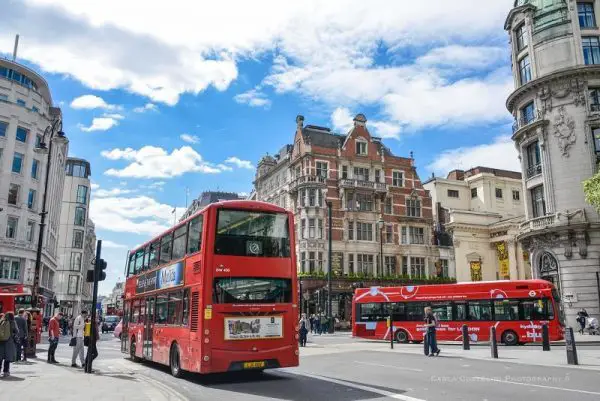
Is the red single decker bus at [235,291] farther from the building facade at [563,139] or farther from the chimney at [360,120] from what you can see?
the chimney at [360,120]

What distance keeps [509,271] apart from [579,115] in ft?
95.5

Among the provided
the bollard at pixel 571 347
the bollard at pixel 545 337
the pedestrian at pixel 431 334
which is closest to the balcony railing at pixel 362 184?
the bollard at pixel 545 337

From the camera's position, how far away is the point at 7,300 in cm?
2616

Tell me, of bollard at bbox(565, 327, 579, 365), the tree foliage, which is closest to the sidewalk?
bollard at bbox(565, 327, 579, 365)

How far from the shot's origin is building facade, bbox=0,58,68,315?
44688mm

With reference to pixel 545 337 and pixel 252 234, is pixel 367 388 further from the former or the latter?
pixel 545 337

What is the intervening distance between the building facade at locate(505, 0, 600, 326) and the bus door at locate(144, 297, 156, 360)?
28.8 metres

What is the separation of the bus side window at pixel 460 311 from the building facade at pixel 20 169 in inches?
1469

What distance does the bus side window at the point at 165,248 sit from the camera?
15107 mm

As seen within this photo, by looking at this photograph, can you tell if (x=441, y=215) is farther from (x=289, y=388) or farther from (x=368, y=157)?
(x=289, y=388)

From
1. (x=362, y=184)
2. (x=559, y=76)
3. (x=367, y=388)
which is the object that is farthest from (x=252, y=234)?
(x=362, y=184)

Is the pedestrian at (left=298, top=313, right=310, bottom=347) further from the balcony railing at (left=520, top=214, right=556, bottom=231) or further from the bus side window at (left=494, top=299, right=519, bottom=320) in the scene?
the balcony railing at (left=520, top=214, right=556, bottom=231)

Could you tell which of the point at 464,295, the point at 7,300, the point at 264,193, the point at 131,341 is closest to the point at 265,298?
the point at 131,341

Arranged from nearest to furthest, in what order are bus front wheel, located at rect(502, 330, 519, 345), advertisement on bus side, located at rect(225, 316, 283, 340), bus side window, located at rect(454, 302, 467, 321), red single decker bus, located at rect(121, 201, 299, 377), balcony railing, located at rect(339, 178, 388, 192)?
red single decker bus, located at rect(121, 201, 299, 377) < advertisement on bus side, located at rect(225, 316, 283, 340) < bus front wheel, located at rect(502, 330, 519, 345) < bus side window, located at rect(454, 302, 467, 321) < balcony railing, located at rect(339, 178, 388, 192)
